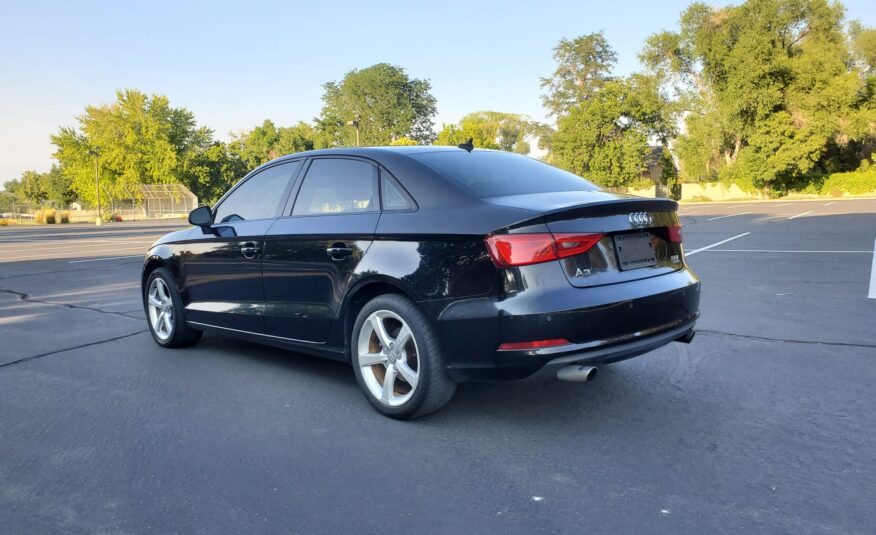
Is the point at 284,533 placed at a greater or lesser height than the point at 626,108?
lesser

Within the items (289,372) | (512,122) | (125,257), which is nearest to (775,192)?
(125,257)

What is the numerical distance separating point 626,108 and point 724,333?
60025mm

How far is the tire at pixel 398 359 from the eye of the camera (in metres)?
3.41

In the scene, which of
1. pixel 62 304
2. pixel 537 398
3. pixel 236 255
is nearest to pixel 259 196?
pixel 236 255

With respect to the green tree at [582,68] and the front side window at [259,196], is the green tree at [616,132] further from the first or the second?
the front side window at [259,196]

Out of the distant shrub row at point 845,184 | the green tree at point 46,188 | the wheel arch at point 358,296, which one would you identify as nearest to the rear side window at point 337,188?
the wheel arch at point 358,296

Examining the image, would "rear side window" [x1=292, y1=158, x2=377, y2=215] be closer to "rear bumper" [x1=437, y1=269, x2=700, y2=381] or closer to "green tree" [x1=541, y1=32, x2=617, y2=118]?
"rear bumper" [x1=437, y1=269, x2=700, y2=381]

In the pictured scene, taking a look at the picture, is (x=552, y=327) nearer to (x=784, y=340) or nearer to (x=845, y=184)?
(x=784, y=340)

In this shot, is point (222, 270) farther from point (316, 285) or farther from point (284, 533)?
point (284, 533)

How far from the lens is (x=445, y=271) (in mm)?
3326

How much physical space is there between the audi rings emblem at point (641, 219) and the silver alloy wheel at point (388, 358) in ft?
4.45

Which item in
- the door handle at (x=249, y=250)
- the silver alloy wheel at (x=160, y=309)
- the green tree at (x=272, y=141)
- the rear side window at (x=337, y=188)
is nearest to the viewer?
the rear side window at (x=337, y=188)

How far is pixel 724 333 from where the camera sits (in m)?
5.57

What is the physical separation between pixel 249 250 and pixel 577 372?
263 centimetres
